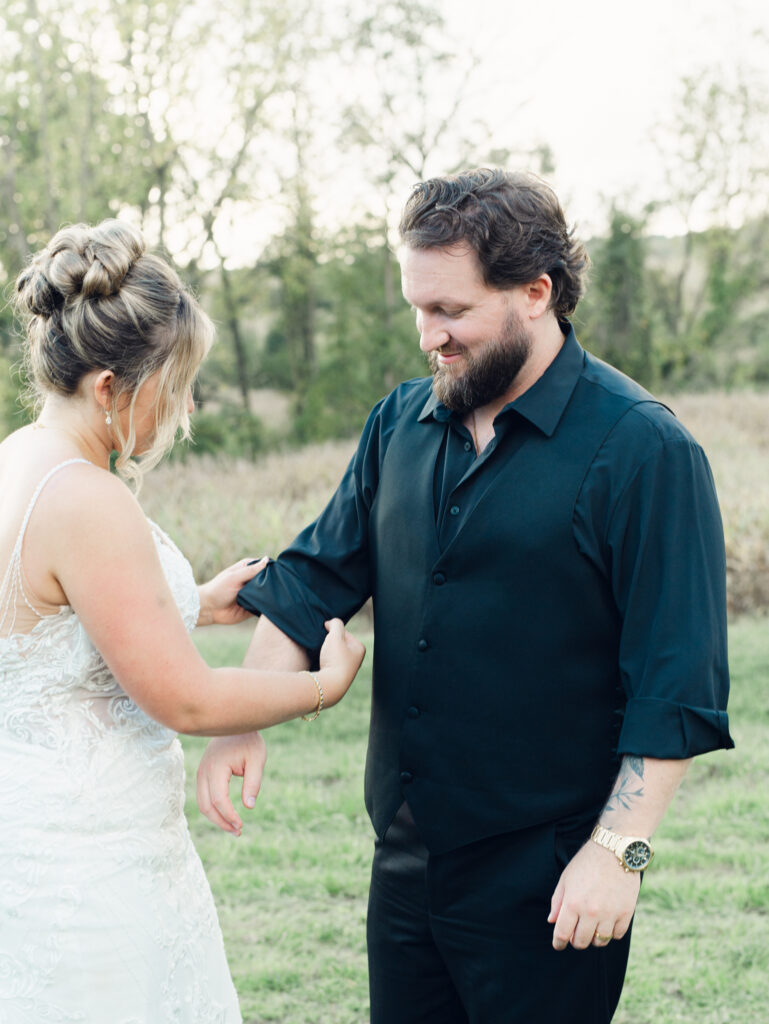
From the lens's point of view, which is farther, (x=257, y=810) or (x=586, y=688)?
(x=257, y=810)

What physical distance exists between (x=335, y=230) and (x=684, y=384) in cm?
983

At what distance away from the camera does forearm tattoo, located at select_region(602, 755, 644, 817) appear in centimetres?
204

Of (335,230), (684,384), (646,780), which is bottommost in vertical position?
(684,384)

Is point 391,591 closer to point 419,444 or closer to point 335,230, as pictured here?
point 419,444

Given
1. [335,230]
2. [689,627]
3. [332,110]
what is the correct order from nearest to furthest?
[689,627], [332,110], [335,230]

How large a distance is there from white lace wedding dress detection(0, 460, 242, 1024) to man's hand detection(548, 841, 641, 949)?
0.83 meters

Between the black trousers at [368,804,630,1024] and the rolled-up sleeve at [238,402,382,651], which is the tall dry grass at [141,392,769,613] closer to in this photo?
the rolled-up sleeve at [238,402,382,651]

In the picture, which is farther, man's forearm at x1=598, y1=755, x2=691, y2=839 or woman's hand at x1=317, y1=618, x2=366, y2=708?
woman's hand at x1=317, y1=618, x2=366, y2=708

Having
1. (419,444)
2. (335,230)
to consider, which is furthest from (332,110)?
(419,444)

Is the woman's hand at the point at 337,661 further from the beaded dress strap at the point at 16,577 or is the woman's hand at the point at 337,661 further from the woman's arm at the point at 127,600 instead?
the beaded dress strap at the point at 16,577

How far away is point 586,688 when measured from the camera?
221 centimetres

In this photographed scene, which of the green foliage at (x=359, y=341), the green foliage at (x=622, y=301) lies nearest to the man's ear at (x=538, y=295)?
the green foliage at (x=359, y=341)

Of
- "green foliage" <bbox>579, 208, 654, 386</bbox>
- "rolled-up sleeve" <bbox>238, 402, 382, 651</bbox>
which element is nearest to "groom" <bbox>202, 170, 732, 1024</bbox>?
"rolled-up sleeve" <bbox>238, 402, 382, 651</bbox>

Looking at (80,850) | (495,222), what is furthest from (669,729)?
(80,850)
